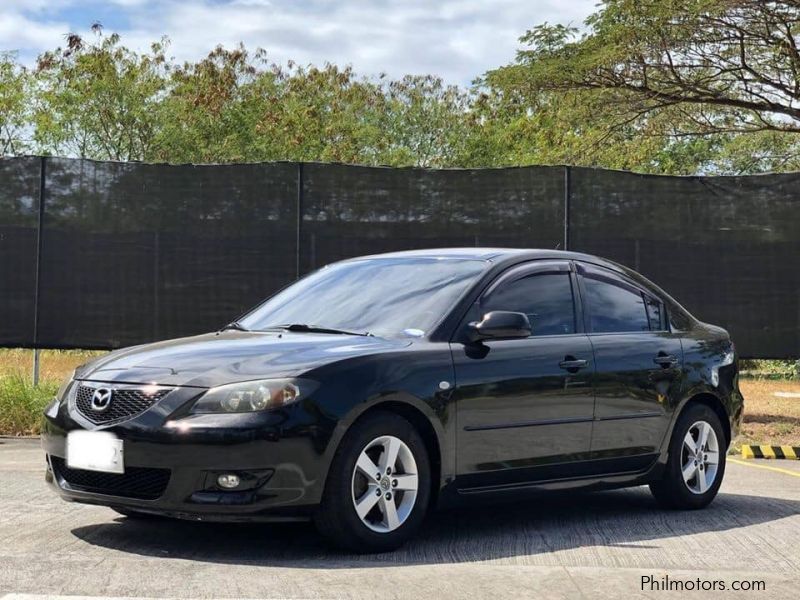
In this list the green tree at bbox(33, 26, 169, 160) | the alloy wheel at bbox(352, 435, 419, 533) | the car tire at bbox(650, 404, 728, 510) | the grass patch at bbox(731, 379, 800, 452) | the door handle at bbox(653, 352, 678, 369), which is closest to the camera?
the alloy wheel at bbox(352, 435, 419, 533)

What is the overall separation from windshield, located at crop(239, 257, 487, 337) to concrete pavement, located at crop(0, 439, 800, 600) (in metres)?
1.16

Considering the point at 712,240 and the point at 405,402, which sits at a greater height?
the point at 712,240

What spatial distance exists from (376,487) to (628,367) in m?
2.16

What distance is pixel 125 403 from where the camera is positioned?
6.54 meters

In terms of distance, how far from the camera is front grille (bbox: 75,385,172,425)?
21.1ft

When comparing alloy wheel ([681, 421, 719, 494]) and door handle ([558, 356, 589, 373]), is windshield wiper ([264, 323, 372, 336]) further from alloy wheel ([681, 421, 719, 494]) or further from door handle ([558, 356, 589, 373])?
alloy wheel ([681, 421, 719, 494])

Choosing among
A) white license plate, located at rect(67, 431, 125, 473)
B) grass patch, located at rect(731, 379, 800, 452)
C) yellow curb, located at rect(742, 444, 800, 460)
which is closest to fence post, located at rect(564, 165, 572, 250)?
grass patch, located at rect(731, 379, 800, 452)

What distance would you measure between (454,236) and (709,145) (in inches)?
1240

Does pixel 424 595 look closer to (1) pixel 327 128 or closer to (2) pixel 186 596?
(2) pixel 186 596

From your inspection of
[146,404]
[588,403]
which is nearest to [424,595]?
[146,404]

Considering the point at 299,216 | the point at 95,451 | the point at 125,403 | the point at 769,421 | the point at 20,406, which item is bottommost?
the point at 769,421

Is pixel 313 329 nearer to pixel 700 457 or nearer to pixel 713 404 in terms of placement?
pixel 700 457

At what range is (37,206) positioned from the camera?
13727 millimetres

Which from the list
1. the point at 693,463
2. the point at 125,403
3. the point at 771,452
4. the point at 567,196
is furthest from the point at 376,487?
the point at 567,196
